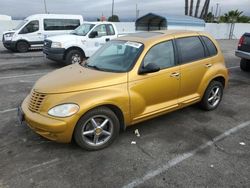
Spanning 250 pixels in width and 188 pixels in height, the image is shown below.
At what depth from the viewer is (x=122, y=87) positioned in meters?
3.78

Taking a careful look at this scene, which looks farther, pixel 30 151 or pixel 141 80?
pixel 141 80

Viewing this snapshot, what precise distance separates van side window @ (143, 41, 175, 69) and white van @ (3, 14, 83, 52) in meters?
11.6

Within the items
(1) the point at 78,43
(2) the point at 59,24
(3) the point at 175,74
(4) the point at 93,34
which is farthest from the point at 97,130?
(2) the point at 59,24

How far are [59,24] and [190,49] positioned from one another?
11.7 m

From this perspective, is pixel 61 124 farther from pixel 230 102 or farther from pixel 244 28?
pixel 244 28

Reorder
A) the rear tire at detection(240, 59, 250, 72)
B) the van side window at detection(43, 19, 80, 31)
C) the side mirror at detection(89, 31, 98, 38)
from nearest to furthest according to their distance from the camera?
the rear tire at detection(240, 59, 250, 72)
the side mirror at detection(89, 31, 98, 38)
the van side window at detection(43, 19, 80, 31)

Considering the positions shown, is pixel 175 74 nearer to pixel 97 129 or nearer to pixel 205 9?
pixel 97 129

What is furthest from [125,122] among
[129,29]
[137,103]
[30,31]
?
[129,29]

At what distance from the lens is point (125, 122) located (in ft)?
12.9

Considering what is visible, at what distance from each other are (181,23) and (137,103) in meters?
13.6

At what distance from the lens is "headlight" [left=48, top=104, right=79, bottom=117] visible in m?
3.36

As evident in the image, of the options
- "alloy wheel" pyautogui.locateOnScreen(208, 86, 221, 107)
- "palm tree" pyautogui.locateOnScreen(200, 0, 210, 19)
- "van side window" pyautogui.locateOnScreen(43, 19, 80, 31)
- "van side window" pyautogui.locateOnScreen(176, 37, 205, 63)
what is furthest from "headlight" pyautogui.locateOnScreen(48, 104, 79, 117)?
"palm tree" pyautogui.locateOnScreen(200, 0, 210, 19)

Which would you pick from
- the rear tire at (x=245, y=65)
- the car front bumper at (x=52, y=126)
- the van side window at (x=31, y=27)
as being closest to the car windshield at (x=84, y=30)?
the van side window at (x=31, y=27)

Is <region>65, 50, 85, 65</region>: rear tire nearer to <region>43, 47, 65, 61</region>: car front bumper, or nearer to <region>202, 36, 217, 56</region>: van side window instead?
<region>43, 47, 65, 61</region>: car front bumper
